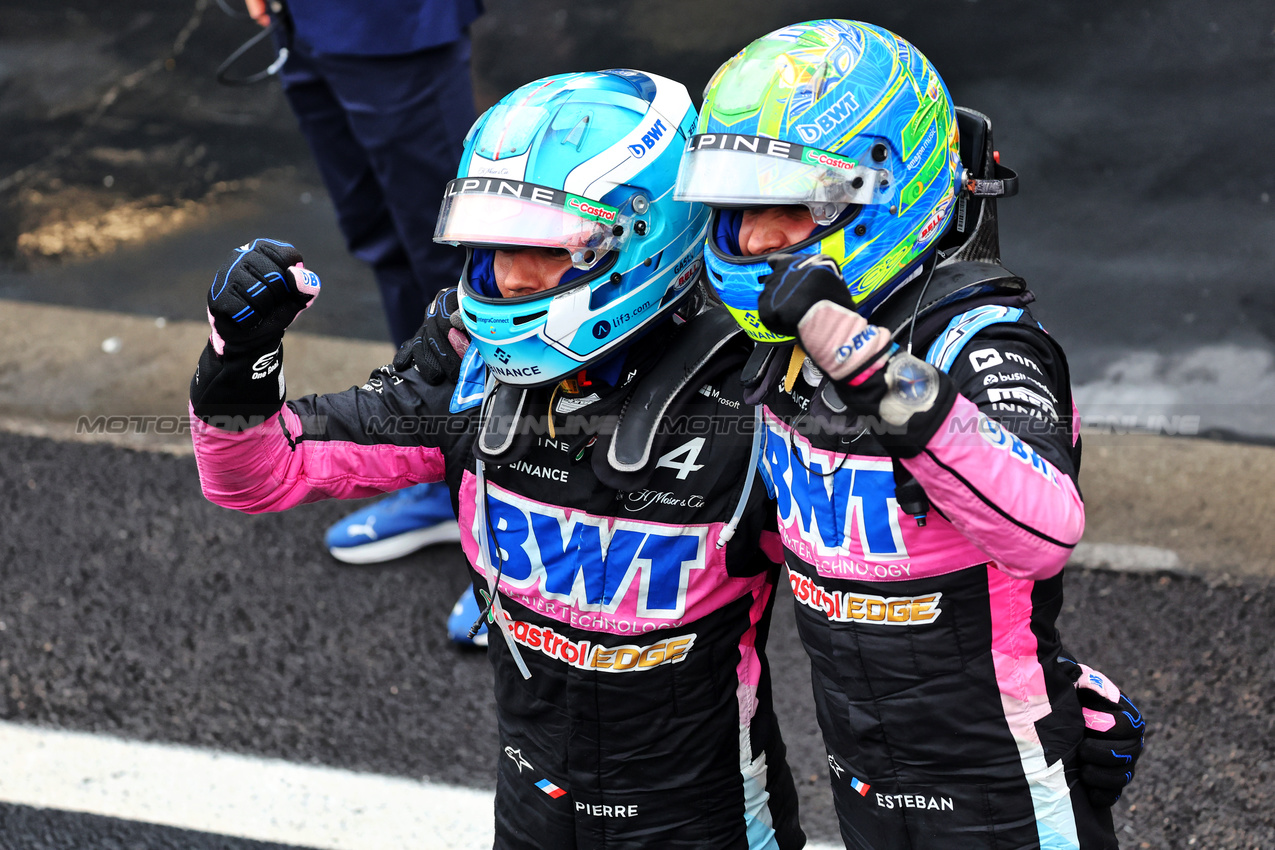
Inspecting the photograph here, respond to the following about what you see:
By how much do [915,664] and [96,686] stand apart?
109 inches

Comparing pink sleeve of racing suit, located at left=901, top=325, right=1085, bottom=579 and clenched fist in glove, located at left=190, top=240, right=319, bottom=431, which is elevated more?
pink sleeve of racing suit, located at left=901, top=325, right=1085, bottom=579

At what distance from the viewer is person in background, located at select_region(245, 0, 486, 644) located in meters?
3.87

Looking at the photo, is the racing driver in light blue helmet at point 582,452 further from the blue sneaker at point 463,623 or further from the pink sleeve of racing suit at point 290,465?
the blue sneaker at point 463,623

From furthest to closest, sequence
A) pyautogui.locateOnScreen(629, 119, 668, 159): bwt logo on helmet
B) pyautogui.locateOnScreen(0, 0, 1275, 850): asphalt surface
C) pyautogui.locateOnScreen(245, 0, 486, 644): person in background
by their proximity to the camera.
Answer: pyautogui.locateOnScreen(245, 0, 486, 644): person in background, pyautogui.locateOnScreen(0, 0, 1275, 850): asphalt surface, pyautogui.locateOnScreen(629, 119, 668, 159): bwt logo on helmet

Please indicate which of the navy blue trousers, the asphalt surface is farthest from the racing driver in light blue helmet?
the navy blue trousers

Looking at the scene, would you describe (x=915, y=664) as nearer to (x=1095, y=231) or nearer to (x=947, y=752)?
(x=947, y=752)

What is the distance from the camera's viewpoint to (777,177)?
6.48 ft

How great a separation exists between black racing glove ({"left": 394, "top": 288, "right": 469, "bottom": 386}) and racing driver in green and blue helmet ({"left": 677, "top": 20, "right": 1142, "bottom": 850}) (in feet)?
1.97

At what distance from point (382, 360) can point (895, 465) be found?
3726mm

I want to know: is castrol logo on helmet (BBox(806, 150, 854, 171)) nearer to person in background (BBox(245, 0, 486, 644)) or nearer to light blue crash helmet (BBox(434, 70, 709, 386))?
light blue crash helmet (BBox(434, 70, 709, 386))

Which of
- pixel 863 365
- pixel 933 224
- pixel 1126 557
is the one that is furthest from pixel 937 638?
pixel 1126 557

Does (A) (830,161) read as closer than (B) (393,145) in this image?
Yes

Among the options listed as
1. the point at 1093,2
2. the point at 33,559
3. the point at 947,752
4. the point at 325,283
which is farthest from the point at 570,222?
the point at 1093,2

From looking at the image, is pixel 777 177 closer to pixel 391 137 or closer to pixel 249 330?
pixel 249 330
